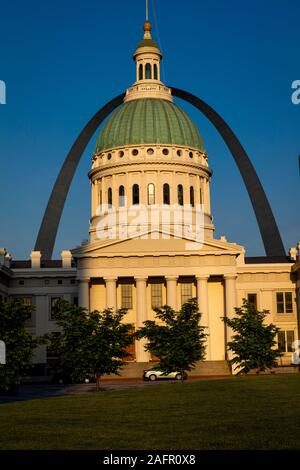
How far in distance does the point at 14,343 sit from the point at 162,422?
22.1 m

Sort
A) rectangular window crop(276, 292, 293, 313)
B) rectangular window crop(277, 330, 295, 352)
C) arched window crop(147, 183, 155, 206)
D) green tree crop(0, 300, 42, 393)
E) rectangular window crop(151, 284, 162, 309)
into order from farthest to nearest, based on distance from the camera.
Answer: arched window crop(147, 183, 155, 206), rectangular window crop(276, 292, 293, 313), rectangular window crop(277, 330, 295, 352), rectangular window crop(151, 284, 162, 309), green tree crop(0, 300, 42, 393)

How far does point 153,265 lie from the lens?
277 ft

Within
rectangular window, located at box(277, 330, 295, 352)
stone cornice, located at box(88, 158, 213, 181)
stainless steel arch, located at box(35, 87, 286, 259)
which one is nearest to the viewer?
rectangular window, located at box(277, 330, 295, 352)

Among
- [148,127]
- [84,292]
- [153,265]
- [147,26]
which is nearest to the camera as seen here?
[84,292]

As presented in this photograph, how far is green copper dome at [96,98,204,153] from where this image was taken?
10600 centimetres

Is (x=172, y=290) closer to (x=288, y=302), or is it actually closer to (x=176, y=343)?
(x=288, y=302)

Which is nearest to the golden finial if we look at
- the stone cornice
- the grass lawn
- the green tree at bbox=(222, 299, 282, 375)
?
the stone cornice

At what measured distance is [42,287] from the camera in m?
89.9

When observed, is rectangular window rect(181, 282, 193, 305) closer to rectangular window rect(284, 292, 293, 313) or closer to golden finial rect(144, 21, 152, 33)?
rectangular window rect(284, 292, 293, 313)

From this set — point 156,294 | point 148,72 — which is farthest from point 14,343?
point 148,72

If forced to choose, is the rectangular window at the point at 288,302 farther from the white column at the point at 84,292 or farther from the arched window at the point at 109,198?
the arched window at the point at 109,198

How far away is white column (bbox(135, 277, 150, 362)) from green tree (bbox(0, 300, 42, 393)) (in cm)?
3634

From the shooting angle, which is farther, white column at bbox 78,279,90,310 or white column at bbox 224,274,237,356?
white column at bbox 78,279,90,310

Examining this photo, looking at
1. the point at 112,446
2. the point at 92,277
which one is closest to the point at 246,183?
the point at 92,277
